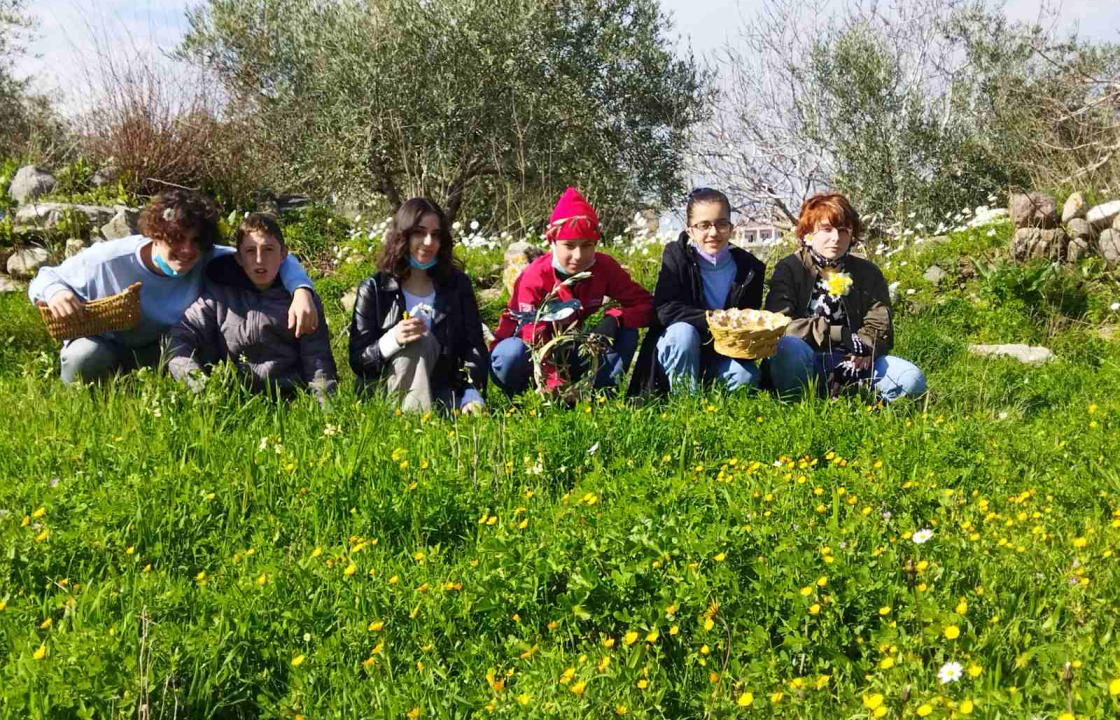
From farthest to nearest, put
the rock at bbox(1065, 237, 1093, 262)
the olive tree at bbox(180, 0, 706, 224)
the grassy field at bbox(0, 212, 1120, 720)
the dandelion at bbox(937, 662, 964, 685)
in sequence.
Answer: the olive tree at bbox(180, 0, 706, 224), the rock at bbox(1065, 237, 1093, 262), the grassy field at bbox(0, 212, 1120, 720), the dandelion at bbox(937, 662, 964, 685)

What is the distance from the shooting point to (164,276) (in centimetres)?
468

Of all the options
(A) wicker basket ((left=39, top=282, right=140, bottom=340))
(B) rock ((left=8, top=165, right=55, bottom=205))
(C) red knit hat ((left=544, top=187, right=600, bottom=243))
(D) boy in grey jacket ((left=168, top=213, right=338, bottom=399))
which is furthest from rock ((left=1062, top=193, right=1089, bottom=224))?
(B) rock ((left=8, top=165, right=55, bottom=205))

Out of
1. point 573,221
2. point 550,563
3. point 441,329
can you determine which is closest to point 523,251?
point 441,329

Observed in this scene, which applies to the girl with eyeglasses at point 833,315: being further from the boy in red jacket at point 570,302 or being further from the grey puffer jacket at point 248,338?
the grey puffer jacket at point 248,338

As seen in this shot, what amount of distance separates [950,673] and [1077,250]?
23.8 feet

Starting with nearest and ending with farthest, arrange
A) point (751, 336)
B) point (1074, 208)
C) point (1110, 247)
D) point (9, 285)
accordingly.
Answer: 1. point (751, 336)
2. point (9, 285)
3. point (1110, 247)
4. point (1074, 208)

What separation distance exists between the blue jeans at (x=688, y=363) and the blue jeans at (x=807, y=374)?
5.4 inches

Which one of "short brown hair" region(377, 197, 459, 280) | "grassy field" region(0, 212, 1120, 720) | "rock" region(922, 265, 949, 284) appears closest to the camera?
"grassy field" region(0, 212, 1120, 720)

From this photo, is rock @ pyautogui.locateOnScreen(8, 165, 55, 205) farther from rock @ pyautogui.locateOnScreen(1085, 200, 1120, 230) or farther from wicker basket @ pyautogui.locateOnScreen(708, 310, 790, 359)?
rock @ pyautogui.locateOnScreen(1085, 200, 1120, 230)

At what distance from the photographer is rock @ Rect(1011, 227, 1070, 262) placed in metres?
7.88

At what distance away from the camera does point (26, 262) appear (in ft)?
25.9

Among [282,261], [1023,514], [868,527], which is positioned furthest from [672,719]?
[282,261]

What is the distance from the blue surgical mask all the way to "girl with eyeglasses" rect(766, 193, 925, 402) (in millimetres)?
3202

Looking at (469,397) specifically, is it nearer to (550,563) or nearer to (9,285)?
(550,563)
